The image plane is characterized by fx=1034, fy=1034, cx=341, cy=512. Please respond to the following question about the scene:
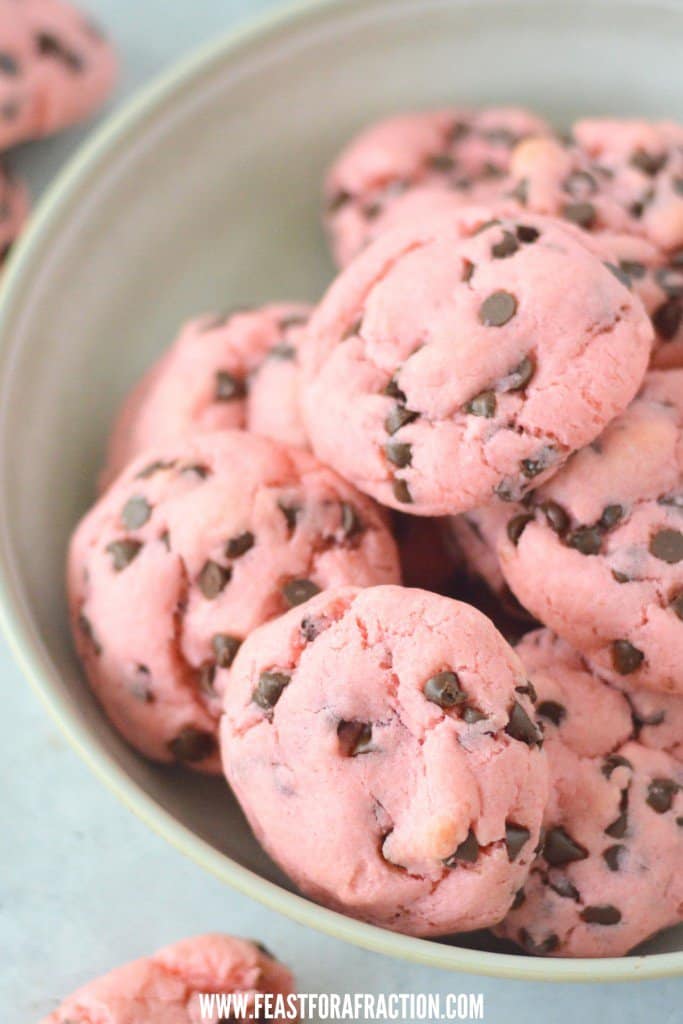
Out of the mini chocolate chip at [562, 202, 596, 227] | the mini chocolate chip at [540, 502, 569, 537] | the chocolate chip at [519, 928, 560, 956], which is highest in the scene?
the mini chocolate chip at [562, 202, 596, 227]

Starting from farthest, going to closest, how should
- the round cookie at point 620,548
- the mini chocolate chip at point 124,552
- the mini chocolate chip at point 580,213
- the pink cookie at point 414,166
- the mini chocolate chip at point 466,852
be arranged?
the pink cookie at point 414,166 < the mini chocolate chip at point 580,213 < the mini chocolate chip at point 124,552 < the round cookie at point 620,548 < the mini chocolate chip at point 466,852

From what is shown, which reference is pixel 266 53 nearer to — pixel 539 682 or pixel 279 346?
pixel 279 346

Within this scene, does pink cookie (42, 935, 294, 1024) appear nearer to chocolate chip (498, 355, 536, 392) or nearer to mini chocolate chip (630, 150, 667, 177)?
chocolate chip (498, 355, 536, 392)

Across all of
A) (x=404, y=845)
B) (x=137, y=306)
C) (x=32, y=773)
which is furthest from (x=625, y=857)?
(x=137, y=306)

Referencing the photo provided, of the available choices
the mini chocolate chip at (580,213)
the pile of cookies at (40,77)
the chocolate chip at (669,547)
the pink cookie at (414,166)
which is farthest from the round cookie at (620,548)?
the pile of cookies at (40,77)

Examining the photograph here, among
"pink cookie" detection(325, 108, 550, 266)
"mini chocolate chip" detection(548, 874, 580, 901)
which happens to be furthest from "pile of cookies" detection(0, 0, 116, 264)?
"mini chocolate chip" detection(548, 874, 580, 901)

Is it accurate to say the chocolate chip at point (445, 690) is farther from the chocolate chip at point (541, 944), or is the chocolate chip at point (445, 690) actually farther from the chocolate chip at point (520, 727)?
the chocolate chip at point (541, 944)
